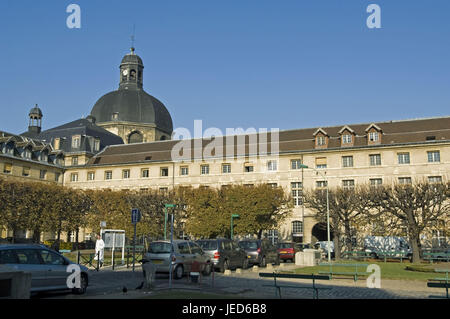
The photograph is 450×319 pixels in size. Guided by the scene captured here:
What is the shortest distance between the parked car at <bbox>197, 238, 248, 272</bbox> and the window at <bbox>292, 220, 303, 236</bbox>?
89.1 feet

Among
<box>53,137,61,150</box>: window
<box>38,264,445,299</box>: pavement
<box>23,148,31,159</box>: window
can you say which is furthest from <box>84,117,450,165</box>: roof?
<box>38,264,445,299</box>: pavement

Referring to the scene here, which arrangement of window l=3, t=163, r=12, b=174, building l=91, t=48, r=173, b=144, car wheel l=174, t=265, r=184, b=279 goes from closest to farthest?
car wheel l=174, t=265, r=184, b=279 < window l=3, t=163, r=12, b=174 < building l=91, t=48, r=173, b=144

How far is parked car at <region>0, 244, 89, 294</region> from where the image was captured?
1245cm

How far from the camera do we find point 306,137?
54250 mm

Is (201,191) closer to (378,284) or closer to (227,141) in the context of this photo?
(227,141)

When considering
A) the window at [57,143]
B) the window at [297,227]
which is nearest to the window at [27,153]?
the window at [57,143]

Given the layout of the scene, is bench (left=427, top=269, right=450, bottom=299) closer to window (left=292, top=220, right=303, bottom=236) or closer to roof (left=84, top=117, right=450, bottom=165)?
roof (left=84, top=117, right=450, bottom=165)

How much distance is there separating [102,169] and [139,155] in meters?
5.37

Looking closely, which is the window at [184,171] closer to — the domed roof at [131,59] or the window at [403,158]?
the window at [403,158]

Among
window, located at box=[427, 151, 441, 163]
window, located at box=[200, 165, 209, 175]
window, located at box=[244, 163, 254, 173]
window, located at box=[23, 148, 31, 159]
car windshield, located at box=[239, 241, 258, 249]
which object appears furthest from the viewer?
window, located at box=[23, 148, 31, 159]

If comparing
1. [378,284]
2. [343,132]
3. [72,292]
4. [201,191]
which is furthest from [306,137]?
[72,292]

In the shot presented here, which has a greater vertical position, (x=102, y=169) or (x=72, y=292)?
(x=102, y=169)

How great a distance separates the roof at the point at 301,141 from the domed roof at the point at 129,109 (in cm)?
1097

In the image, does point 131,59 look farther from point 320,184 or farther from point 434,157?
point 434,157
